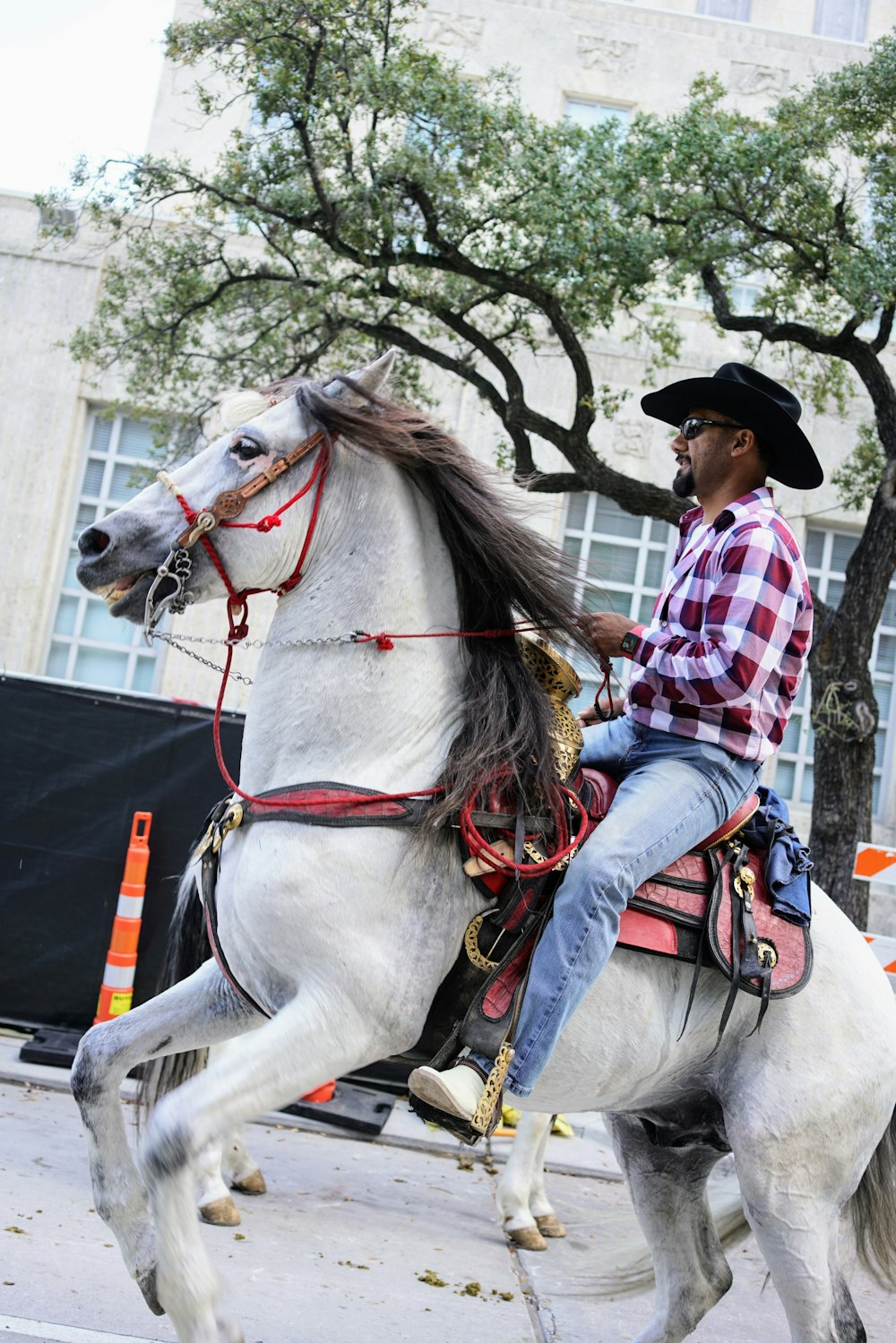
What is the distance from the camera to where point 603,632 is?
313cm

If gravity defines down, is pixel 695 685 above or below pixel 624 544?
below

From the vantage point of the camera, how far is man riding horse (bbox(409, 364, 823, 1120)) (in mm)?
2762

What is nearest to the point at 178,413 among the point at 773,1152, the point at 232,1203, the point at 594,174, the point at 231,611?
the point at 594,174

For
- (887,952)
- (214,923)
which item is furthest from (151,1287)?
(887,952)

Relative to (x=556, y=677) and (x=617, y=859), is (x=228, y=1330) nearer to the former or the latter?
(x=617, y=859)

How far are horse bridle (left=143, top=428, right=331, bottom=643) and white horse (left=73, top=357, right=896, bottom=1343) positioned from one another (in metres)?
0.01

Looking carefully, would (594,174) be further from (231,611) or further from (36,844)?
(231,611)

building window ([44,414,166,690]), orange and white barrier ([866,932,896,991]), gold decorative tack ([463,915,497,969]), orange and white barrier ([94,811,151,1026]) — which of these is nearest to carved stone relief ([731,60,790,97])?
building window ([44,414,166,690])

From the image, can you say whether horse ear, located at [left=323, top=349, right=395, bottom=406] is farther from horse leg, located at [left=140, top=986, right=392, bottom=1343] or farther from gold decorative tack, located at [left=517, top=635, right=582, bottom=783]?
horse leg, located at [left=140, top=986, right=392, bottom=1343]

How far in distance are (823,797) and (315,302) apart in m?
5.83

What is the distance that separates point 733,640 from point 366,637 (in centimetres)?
90

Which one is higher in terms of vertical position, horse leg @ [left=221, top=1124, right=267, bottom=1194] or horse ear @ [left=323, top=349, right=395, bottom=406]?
horse ear @ [left=323, top=349, right=395, bottom=406]

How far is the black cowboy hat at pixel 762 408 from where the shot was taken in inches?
125

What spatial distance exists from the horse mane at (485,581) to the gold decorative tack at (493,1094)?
601 mm
